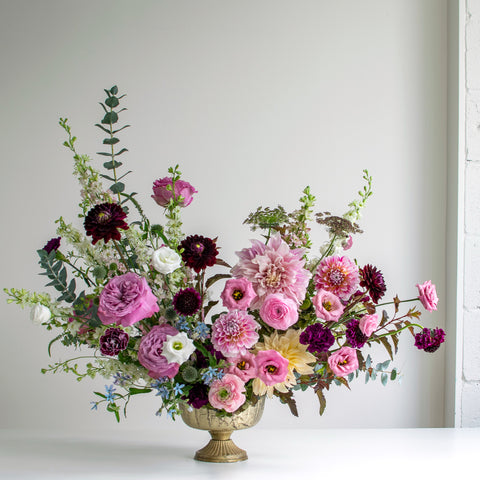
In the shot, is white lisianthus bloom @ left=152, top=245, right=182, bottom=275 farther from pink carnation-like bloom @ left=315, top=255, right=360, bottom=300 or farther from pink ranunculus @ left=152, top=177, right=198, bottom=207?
pink carnation-like bloom @ left=315, top=255, right=360, bottom=300

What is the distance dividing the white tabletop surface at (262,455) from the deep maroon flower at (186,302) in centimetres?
29

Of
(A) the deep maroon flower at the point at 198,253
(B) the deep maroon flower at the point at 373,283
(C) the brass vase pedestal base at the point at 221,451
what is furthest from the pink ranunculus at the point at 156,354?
(B) the deep maroon flower at the point at 373,283

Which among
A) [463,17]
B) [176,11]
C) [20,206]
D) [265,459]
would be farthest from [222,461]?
[463,17]

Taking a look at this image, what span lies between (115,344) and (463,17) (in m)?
1.20

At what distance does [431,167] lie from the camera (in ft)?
5.28

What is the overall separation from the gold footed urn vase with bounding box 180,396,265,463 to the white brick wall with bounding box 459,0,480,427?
2.20ft

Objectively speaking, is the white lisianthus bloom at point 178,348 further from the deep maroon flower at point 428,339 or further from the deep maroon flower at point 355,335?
the deep maroon flower at point 428,339

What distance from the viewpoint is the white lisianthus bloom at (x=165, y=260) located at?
958mm

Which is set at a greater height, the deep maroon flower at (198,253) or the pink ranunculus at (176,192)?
the pink ranunculus at (176,192)

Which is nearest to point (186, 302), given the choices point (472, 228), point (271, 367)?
point (271, 367)

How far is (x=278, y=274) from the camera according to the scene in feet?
3.31

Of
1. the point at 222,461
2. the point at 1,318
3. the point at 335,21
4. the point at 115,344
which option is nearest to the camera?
the point at 115,344

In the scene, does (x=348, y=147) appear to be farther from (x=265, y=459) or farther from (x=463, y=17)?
(x=265, y=459)

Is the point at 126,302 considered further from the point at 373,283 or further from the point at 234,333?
the point at 373,283
